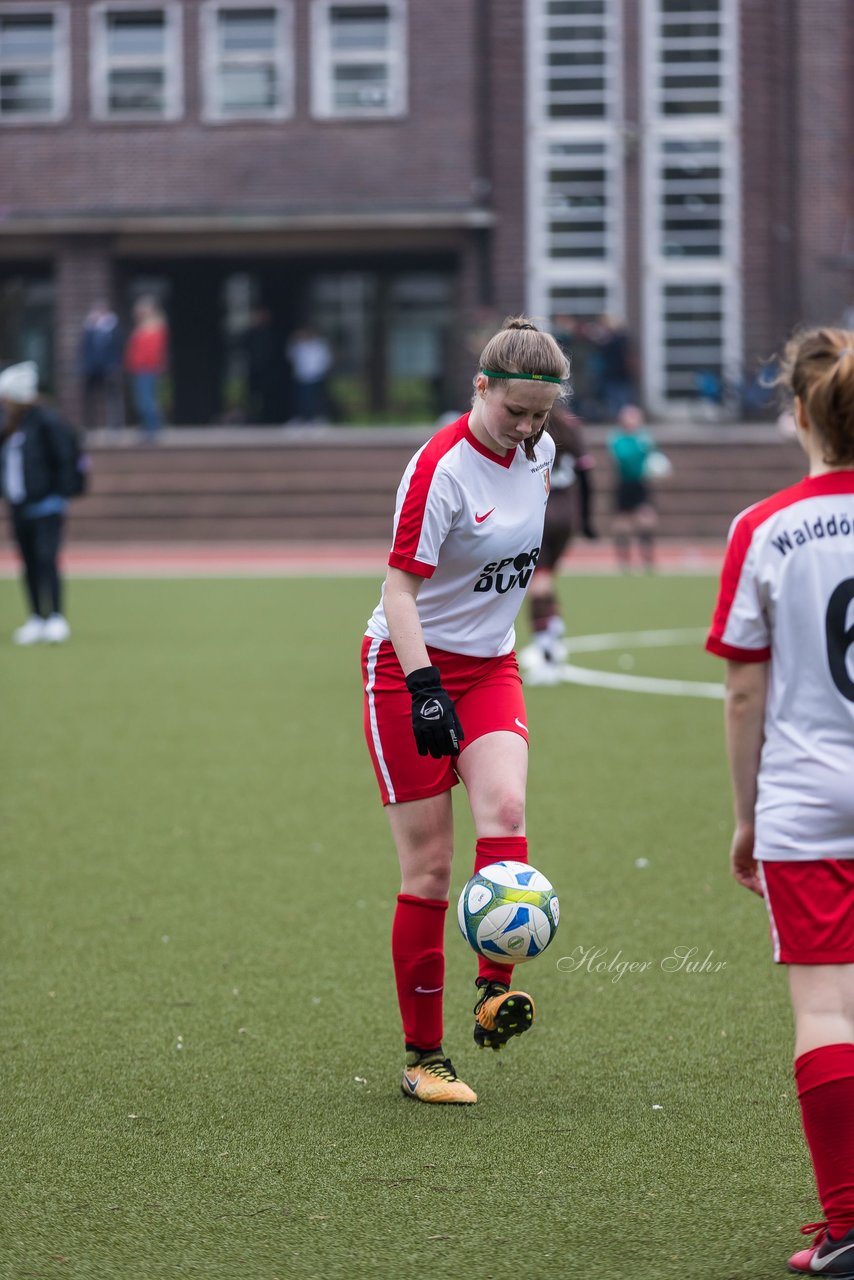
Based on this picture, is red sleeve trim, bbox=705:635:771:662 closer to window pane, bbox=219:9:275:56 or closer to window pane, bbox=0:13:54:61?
window pane, bbox=219:9:275:56

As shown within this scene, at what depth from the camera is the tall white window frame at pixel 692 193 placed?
34.4m

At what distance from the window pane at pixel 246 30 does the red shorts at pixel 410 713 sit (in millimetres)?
31889

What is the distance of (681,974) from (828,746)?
2724mm

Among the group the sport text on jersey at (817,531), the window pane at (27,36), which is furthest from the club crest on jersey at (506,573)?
the window pane at (27,36)

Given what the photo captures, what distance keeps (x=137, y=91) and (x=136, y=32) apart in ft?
3.49

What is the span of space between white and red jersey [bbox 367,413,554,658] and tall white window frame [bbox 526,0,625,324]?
30.1m

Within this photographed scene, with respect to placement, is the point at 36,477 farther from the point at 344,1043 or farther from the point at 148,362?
the point at 148,362

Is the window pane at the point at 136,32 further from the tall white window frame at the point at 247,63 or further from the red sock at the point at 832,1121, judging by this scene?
the red sock at the point at 832,1121

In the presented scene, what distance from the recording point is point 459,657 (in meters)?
5.12

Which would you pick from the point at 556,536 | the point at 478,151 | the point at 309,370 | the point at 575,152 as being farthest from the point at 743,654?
the point at 575,152

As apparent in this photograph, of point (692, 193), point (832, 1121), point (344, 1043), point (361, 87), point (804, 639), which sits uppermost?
point (361, 87)

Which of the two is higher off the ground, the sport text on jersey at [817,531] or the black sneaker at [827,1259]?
the sport text on jersey at [817,531]

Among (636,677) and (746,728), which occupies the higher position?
(746,728)

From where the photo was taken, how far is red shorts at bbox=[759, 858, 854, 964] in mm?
3658
